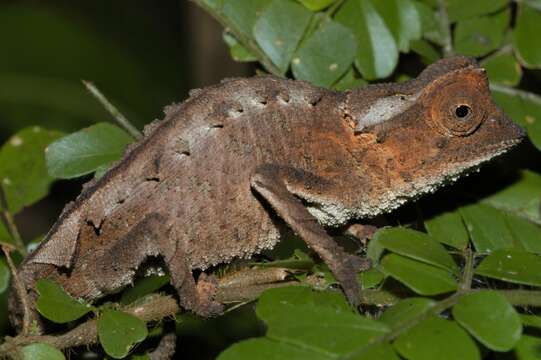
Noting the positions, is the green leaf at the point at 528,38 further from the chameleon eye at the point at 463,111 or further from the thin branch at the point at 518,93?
the chameleon eye at the point at 463,111

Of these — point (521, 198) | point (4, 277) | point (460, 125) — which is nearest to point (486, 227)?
point (521, 198)

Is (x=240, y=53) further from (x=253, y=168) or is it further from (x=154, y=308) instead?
(x=154, y=308)

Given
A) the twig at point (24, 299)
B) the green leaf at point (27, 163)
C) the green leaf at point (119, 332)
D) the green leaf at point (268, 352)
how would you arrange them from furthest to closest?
1. the green leaf at point (27, 163)
2. the twig at point (24, 299)
3. the green leaf at point (119, 332)
4. the green leaf at point (268, 352)

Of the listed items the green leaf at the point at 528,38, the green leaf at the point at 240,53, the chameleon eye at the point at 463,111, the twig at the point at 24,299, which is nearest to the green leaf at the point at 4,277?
the twig at the point at 24,299

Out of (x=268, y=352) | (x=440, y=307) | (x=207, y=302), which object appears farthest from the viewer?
(x=207, y=302)

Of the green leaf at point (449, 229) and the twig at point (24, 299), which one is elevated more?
the twig at point (24, 299)

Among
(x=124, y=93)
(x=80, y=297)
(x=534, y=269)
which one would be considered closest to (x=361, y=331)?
(x=534, y=269)

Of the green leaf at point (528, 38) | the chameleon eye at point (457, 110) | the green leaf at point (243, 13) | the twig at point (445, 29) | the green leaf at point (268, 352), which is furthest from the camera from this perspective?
the twig at point (445, 29)
